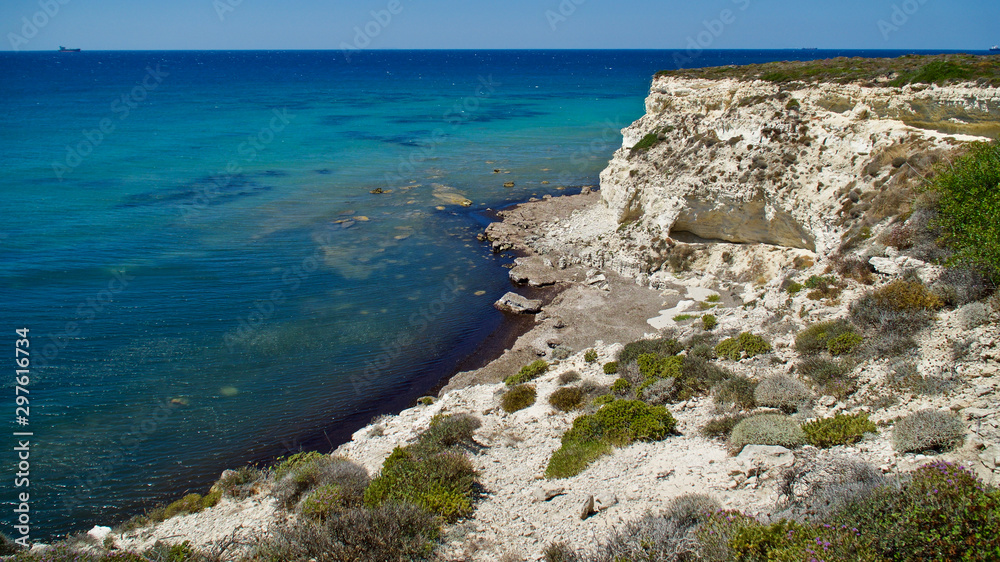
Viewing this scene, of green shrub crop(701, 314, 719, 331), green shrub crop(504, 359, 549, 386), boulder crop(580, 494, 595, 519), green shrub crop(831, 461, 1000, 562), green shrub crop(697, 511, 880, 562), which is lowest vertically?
green shrub crop(504, 359, 549, 386)

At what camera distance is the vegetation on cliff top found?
22500mm

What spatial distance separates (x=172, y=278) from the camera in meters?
31.7

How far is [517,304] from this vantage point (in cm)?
2939

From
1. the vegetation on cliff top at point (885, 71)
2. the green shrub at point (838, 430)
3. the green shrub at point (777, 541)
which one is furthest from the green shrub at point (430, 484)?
the vegetation on cliff top at point (885, 71)

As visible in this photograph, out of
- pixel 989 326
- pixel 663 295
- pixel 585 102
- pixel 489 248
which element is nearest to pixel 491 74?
pixel 585 102

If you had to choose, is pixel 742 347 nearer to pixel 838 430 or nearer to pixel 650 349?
pixel 650 349

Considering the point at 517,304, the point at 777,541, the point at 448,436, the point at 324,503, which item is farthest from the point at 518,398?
the point at 517,304

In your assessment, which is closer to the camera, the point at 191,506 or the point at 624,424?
the point at 191,506

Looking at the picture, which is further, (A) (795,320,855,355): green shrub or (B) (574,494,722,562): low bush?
(A) (795,320,855,355): green shrub
